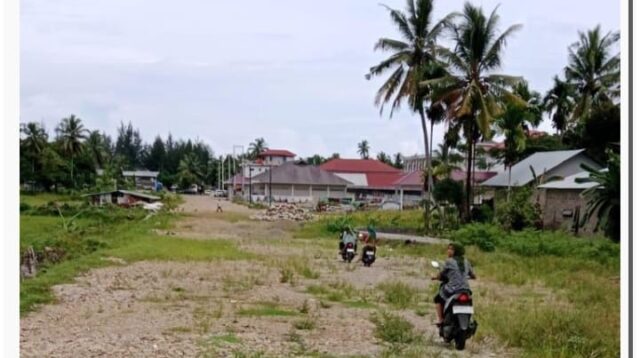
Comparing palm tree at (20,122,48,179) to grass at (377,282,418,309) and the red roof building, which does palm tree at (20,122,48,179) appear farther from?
the red roof building

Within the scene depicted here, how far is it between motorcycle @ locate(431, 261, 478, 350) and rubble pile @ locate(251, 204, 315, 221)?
16.1m

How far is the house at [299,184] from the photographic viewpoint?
77.0 ft

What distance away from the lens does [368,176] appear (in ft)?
85.2

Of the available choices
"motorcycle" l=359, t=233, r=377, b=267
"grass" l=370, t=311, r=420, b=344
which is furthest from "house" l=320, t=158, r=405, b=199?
"grass" l=370, t=311, r=420, b=344

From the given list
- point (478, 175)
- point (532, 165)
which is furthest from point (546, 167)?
point (478, 175)

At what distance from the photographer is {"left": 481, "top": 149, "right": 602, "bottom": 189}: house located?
14977 mm

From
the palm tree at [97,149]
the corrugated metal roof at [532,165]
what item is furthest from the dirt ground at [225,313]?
the palm tree at [97,149]

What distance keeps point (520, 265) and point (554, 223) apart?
504 centimetres

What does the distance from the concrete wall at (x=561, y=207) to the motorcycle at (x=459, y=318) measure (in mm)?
9072

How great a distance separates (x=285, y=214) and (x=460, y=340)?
57.5 feet

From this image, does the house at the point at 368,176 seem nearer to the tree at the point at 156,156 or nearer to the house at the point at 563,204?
the tree at the point at 156,156

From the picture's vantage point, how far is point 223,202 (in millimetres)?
28312

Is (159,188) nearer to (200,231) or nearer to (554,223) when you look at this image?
(200,231)
